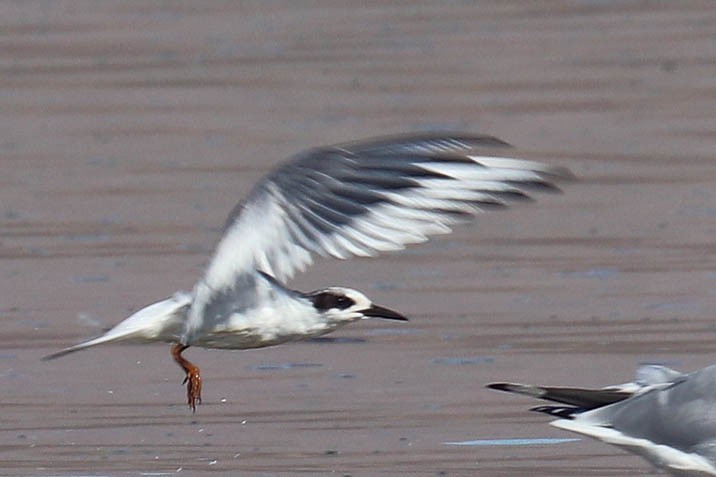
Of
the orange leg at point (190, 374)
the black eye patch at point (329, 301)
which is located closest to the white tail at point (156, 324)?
the orange leg at point (190, 374)

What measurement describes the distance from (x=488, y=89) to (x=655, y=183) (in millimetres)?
3546

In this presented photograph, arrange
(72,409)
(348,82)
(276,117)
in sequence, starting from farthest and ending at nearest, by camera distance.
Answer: (348,82), (276,117), (72,409)

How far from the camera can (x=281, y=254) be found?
7.26 m

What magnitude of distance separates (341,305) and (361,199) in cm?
85

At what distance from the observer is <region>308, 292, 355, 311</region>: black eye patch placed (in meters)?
7.91

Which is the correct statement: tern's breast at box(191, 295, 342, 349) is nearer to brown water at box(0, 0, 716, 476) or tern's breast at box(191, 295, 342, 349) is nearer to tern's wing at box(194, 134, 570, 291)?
tern's wing at box(194, 134, 570, 291)

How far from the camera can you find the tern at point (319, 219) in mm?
6930

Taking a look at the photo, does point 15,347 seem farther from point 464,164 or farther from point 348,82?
point 348,82

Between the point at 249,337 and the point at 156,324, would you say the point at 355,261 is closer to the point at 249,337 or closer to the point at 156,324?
the point at 249,337

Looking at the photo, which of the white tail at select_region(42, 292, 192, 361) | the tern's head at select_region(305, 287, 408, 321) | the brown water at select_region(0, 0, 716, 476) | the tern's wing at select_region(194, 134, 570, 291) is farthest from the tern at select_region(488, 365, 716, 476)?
the white tail at select_region(42, 292, 192, 361)

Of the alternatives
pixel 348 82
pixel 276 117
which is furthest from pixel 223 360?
pixel 348 82

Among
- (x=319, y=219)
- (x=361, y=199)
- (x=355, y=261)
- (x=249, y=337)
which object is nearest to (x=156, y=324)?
(x=249, y=337)

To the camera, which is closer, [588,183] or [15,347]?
[15,347]

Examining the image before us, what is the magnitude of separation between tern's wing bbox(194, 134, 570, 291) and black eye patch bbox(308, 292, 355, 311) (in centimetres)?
58
